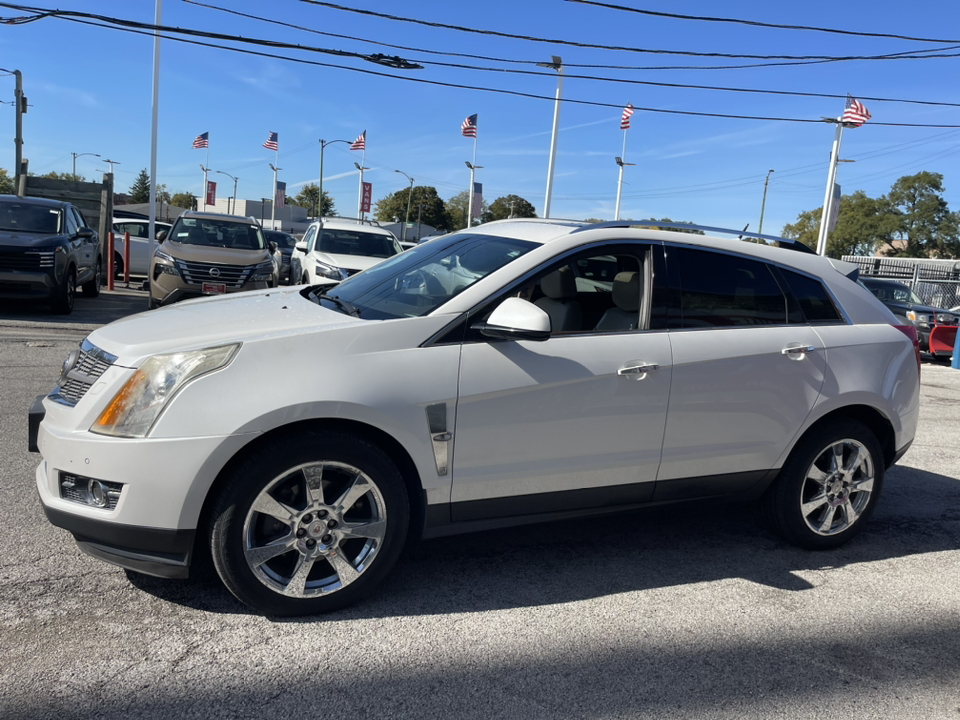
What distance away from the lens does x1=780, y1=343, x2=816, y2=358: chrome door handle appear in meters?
4.08

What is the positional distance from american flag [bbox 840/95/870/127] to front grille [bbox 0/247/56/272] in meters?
25.2

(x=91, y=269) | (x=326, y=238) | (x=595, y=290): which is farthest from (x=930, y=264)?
(x=595, y=290)

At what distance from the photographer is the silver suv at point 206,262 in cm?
1238

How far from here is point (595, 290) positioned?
3.97 m

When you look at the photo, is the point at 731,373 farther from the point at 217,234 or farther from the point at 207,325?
the point at 217,234

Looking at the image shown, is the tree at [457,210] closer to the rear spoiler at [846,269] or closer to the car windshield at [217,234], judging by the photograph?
the car windshield at [217,234]

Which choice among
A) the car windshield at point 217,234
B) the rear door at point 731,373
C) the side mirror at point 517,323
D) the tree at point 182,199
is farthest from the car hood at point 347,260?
the tree at point 182,199

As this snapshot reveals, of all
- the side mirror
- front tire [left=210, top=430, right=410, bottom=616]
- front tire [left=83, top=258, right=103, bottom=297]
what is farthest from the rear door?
front tire [left=83, top=258, right=103, bottom=297]

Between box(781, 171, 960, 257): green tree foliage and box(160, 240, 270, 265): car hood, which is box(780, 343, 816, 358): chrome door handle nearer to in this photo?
box(160, 240, 270, 265): car hood

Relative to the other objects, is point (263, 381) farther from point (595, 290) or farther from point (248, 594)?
point (595, 290)

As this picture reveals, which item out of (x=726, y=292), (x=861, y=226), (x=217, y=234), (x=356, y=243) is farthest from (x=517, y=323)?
(x=861, y=226)

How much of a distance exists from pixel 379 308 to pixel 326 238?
1075cm

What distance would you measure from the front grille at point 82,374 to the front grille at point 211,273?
942 cm

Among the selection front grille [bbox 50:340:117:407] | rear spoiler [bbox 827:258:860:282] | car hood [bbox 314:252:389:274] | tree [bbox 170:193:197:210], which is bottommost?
front grille [bbox 50:340:117:407]
